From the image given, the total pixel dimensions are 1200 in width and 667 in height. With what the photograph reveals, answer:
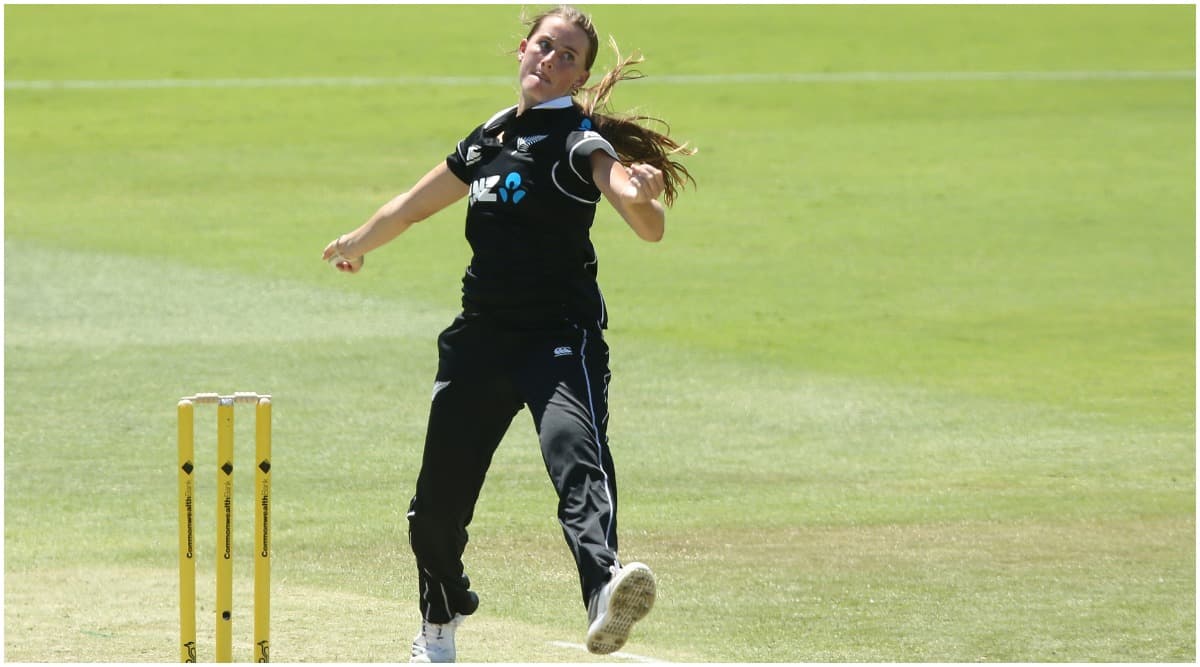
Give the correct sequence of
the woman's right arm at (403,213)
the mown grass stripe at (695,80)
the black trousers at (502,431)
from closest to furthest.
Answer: the black trousers at (502,431) → the woman's right arm at (403,213) → the mown grass stripe at (695,80)

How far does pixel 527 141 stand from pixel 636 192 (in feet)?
2.31

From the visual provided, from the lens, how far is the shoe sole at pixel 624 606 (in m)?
5.98

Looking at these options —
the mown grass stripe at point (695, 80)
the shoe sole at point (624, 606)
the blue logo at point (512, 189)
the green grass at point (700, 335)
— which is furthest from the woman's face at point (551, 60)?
the mown grass stripe at point (695, 80)

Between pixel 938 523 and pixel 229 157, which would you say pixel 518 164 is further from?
pixel 229 157

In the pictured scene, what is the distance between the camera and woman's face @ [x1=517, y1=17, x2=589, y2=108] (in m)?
6.87

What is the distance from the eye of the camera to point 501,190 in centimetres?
675

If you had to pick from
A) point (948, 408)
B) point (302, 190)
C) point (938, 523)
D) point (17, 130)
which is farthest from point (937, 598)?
point (17, 130)

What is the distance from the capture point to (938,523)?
35.1 ft

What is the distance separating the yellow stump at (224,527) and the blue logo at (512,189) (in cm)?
111

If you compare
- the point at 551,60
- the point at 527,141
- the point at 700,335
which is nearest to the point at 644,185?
the point at 527,141

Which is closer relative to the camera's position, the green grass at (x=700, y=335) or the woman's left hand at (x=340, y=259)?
the woman's left hand at (x=340, y=259)

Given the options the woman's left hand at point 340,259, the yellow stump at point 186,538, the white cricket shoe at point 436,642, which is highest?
the woman's left hand at point 340,259

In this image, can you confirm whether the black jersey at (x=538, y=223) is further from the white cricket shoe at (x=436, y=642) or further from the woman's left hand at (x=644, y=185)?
the white cricket shoe at (x=436, y=642)

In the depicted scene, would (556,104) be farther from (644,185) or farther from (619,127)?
(644,185)
